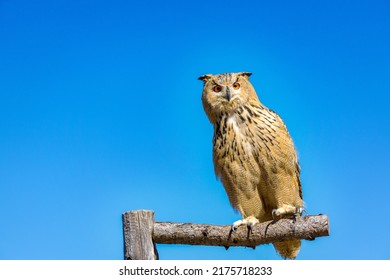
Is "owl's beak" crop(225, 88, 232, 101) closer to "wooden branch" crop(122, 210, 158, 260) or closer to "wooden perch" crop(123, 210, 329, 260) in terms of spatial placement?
"wooden perch" crop(123, 210, 329, 260)

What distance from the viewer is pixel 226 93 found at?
21.0 ft

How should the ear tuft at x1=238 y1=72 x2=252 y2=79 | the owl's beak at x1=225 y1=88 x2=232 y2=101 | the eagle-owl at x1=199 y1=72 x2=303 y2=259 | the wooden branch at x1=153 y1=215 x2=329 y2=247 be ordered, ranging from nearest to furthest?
1. the wooden branch at x1=153 y1=215 x2=329 y2=247
2. the eagle-owl at x1=199 y1=72 x2=303 y2=259
3. the owl's beak at x1=225 y1=88 x2=232 y2=101
4. the ear tuft at x1=238 y1=72 x2=252 y2=79

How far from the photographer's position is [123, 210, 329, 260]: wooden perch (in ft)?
16.6

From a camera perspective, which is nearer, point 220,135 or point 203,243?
point 203,243

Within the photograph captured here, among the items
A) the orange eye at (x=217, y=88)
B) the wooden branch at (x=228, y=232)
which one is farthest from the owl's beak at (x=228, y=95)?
the wooden branch at (x=228, y=232)

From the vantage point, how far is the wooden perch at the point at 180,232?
199 inches

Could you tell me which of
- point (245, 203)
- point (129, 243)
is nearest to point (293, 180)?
point (245, 203)

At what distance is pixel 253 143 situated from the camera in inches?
240

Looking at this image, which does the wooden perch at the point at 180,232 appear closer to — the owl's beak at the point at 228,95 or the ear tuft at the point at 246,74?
the owl's beak at the point at 228,95

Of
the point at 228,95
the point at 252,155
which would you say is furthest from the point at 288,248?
the point at 228,95

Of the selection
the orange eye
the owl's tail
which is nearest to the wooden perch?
the owl's tail

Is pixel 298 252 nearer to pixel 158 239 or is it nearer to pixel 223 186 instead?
pixel 223 186
